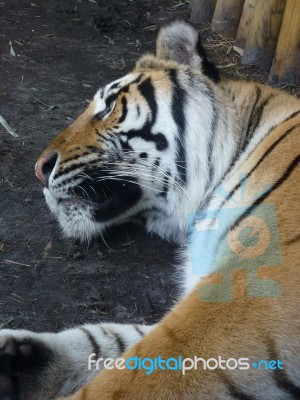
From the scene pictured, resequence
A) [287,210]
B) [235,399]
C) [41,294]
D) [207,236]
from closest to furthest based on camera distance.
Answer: [235,399] → [287,210] → [207,236] → [41,294]

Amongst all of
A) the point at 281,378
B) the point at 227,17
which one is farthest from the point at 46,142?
the point at 281,378

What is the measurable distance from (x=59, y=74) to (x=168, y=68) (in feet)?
5.43

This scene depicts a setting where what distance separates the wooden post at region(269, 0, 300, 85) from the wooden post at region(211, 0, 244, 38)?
58 centimetres

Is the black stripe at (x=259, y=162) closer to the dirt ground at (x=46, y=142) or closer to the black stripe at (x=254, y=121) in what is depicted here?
the black stripe at (x=254, y=121)

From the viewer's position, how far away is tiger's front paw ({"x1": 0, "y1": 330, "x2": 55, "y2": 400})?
1933 mm

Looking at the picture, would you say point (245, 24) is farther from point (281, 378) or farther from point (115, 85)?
point (281, 378)

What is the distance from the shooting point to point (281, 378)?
1.71m

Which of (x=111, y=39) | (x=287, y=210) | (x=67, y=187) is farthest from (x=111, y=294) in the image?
(x=111, y=39)

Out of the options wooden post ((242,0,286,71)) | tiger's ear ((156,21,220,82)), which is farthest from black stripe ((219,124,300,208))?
wooden post ((242,0,286,71))

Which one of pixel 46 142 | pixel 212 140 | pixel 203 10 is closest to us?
pixel 212 140

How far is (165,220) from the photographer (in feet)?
8.57

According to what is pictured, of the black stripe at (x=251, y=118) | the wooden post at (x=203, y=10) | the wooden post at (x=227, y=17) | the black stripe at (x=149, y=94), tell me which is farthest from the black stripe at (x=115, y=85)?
the wooden post at (x=203, y=10)

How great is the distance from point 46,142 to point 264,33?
4.96 feet

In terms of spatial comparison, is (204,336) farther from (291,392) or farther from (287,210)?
(287,210)
